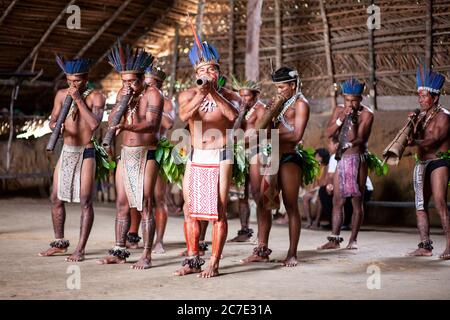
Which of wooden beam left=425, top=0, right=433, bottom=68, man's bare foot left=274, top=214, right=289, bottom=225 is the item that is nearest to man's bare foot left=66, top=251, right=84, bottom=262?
man's bare foot left=274, top=214, right=289, bottom=225

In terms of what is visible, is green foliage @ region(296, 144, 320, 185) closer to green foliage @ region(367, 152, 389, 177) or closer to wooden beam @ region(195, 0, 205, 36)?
green foliage @ region(367, 152, 389, 177)

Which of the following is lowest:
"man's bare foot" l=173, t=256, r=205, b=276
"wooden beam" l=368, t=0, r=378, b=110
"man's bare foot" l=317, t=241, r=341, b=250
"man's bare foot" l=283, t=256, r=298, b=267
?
"man's bare foot" l=317, t=241, r=341, b=250

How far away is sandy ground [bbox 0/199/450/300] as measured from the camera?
17.3 feet

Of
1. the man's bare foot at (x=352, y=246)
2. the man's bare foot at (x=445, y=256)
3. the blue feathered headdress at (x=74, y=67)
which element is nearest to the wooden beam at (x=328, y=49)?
the man's bare foot at (x=352, y=246)

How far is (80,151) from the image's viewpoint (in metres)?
7.06

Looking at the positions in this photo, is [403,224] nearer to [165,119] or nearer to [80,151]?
[165,119]

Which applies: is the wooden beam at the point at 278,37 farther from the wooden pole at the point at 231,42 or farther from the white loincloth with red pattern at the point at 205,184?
the white loincloth with red pattern at the point at 205,184

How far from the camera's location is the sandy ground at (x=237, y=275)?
5281 mm

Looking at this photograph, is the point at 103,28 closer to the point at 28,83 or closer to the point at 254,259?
the point at 28,83

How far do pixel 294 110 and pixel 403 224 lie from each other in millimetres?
5229

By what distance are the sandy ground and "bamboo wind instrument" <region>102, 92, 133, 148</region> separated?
3.59ft

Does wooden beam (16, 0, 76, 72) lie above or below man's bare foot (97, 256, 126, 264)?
above

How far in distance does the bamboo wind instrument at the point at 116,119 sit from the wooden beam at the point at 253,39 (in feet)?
21.4

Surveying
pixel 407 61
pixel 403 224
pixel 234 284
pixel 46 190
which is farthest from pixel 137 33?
pixel 234 284
